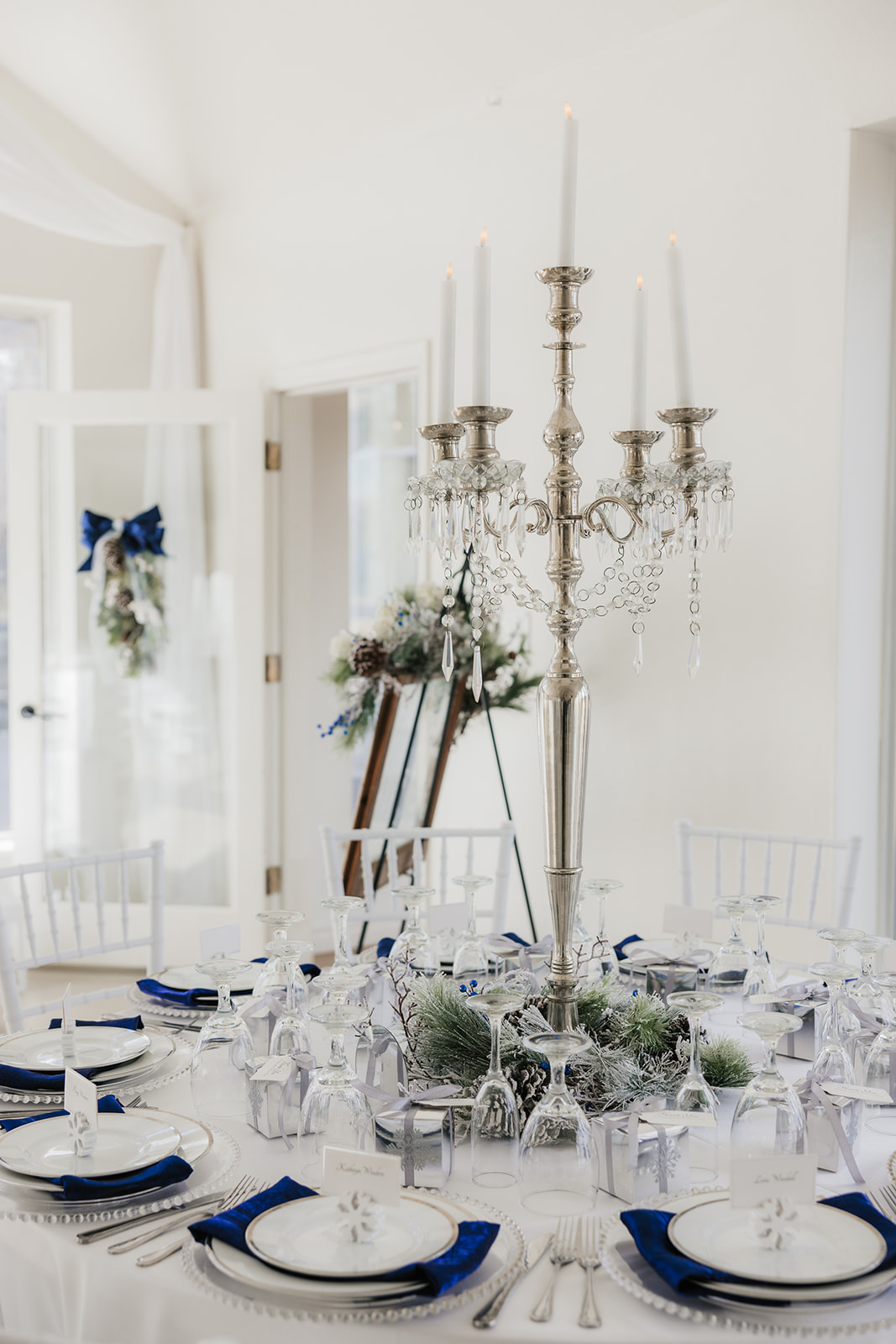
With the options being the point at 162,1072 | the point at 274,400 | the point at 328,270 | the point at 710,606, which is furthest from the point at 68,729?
the point at 162,1072

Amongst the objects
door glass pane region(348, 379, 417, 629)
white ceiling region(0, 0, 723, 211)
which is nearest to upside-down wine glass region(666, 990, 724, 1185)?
white ceiling region(0, 0, 723, 211)

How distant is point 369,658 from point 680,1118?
2107 millimetres

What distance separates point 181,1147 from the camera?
136 centimetres

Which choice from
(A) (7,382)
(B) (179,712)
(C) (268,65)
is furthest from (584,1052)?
(A) (7,382)

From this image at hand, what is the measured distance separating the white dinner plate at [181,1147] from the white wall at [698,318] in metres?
1.72

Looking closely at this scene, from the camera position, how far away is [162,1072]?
5.40ft

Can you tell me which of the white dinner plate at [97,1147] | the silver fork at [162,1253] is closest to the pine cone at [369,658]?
the white dinner plate at [97,1147]

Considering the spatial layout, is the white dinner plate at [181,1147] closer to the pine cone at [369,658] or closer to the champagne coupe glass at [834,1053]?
the champagne coupe glass at [834,1053]

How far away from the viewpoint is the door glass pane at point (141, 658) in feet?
13.5

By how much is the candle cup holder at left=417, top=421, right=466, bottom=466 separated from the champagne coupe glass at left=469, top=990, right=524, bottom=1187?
710 mm

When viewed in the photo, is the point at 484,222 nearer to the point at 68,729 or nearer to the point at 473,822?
the point at 473,822

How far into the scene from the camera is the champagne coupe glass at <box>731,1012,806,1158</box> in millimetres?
1220

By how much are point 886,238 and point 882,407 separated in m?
0.36

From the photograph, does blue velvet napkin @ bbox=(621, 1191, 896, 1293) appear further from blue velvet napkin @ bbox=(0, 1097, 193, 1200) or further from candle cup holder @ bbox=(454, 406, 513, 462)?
candle cup holder @ bbox=(454, 406, 513, 462)
